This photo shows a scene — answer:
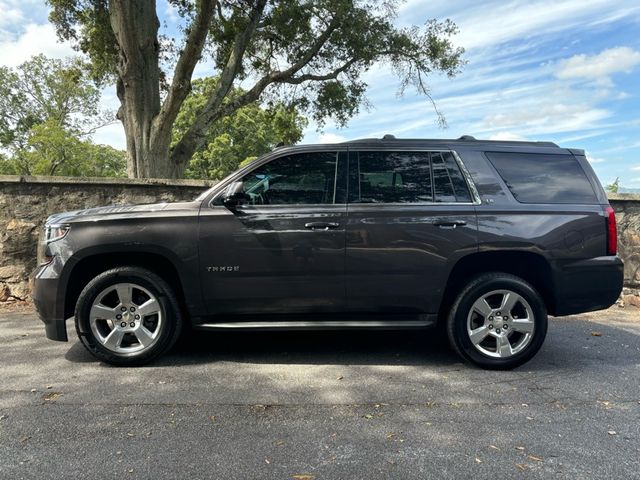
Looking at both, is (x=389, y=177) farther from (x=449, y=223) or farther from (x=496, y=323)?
(x=496, y=323)

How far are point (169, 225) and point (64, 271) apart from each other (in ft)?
3.18

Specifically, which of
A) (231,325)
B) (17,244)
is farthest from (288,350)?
(17,244)

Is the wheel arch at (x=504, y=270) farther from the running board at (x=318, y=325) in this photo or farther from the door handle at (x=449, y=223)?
the running board at (x=318, y=325)

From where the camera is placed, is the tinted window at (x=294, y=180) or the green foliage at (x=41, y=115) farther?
the green foliage at (x=41, y=115)

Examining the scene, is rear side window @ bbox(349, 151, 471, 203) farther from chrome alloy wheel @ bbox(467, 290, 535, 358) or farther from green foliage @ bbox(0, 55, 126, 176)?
green foliage @ bbox(0, 55, 126, 176)

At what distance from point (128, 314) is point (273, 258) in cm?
135

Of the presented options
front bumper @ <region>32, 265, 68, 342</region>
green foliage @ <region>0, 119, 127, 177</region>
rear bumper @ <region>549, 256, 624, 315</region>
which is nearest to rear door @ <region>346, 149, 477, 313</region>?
rear bumper @ <region>549, 256, 624, 315</region>

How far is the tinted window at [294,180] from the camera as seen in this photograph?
4.24 m

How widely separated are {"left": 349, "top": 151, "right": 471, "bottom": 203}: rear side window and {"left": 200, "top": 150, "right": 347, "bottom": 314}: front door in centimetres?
29

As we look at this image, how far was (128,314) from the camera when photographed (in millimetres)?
4160

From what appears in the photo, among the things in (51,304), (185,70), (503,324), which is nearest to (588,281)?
(503,324)

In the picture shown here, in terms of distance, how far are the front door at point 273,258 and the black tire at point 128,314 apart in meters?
0.34

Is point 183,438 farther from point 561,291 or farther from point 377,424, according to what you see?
point 561,291

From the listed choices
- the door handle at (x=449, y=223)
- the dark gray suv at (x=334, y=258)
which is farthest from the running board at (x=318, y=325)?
the door handle at (x=449, y=223)
